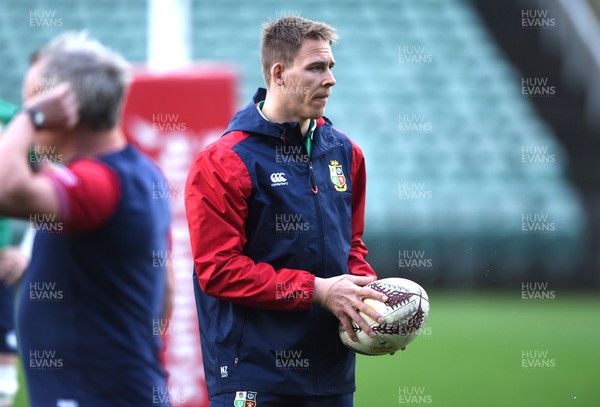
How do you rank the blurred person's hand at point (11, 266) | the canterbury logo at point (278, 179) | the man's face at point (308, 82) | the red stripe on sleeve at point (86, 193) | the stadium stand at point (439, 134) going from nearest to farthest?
1. the red stripe on sleeve at point (86, 193)
2. the canterbury logo at point (278, 179)
3. the man's face at point (308, 82)
4. the blurred person's hand at point (11, 266)
5. the stadium stand at point (439, 134)

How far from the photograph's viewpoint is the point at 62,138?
136 inches

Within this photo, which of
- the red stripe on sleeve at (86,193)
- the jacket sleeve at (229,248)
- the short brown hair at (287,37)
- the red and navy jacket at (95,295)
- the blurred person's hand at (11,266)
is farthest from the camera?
the blurred person's hand at (11,266)

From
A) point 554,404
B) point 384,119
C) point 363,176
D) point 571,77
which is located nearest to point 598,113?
point 571,77

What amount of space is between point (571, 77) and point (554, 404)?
12.8m

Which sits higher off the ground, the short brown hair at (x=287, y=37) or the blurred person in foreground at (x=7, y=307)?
the short brown hair at (x=287, y=37)

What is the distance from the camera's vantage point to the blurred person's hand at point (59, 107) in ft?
10.9

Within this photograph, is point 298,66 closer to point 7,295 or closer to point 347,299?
point 347,299

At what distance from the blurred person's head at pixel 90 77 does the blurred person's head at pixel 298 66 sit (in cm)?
115

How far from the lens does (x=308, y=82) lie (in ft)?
14.8

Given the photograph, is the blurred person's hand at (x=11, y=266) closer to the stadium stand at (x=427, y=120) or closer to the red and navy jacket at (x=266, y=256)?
the red and navy jacket at (x=266, y=256)

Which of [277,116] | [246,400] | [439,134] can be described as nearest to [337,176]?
[277,116]

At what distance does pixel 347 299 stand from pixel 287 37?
1194 millimetres

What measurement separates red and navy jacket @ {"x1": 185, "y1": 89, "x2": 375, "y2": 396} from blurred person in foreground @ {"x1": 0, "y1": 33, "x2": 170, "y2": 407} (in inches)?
28.2

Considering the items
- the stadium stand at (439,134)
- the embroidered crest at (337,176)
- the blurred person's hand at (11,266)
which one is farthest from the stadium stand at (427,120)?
the embroidered crest at (337,176)
